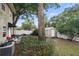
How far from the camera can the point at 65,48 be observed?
10.4 feet

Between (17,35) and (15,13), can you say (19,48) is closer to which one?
(17,35)

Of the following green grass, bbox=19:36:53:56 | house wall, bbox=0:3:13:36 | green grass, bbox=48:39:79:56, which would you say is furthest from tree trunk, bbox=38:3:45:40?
house wall, bbox=0:3:13:36

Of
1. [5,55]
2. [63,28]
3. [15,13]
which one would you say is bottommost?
[5,55]

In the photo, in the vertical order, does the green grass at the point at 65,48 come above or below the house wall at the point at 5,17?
below

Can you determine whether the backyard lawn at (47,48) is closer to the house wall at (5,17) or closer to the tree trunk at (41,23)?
the tree trunk at (41,23)

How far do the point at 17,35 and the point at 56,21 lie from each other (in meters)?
0.68

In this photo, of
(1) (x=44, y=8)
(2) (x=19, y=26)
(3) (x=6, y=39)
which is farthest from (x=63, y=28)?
(3) (x=6, y=39)

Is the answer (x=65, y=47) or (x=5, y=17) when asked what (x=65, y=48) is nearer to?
(x=65, y=47)

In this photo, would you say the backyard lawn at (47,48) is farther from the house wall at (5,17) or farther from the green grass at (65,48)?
the house wall at (5,17)

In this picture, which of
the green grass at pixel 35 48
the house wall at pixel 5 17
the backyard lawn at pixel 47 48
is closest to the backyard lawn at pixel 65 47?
the backyard lawn at pixel 47 48

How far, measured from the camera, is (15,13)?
3215 mm

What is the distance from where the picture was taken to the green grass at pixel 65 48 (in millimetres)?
3150

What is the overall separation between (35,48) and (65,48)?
48 cm

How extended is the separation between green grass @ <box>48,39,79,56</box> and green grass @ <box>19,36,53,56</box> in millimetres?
110
